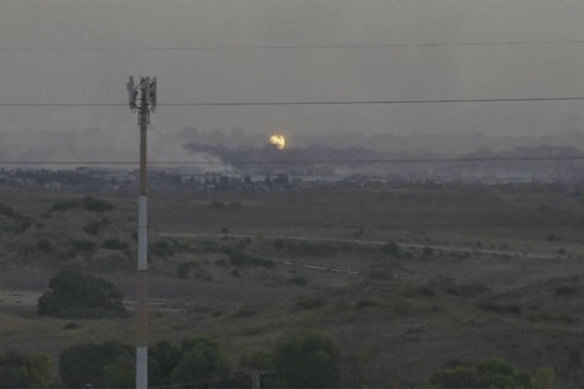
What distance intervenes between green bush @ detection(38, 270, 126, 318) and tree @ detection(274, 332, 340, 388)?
31245mm

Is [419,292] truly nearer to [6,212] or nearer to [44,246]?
[44,246]

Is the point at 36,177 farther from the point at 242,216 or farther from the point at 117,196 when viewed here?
the point at 242,216

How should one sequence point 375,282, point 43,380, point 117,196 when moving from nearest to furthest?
1. point 43,380
2. point 375,282
3. point 117,196

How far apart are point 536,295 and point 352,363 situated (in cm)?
2677

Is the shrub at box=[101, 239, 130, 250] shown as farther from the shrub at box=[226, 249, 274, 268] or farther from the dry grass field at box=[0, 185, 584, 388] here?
the shrub at box=[226, 249, 274, 268]

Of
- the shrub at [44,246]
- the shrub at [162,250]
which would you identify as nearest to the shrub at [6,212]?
the shrub at [44,246]

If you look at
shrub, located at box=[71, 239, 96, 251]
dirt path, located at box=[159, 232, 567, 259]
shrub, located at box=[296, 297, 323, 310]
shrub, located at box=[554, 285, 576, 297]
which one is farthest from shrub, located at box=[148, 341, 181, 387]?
dirt path, located at box=[159, 232, 567, 259]

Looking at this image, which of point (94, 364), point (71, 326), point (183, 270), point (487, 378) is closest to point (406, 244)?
point (183, 270)

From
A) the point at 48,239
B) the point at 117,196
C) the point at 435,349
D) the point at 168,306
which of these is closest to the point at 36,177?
the point at 117,196

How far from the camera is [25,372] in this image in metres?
42.4

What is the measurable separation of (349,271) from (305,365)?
2174 inches

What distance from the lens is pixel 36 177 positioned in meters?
191

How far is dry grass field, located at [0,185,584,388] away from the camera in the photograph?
52594 millimetres

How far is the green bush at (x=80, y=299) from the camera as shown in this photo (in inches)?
2891
